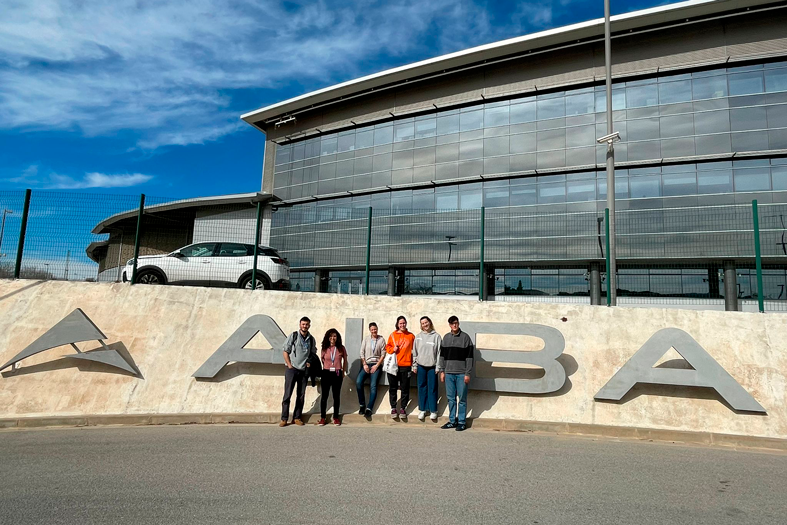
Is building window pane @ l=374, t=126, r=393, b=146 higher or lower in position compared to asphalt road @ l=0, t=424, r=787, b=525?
higher

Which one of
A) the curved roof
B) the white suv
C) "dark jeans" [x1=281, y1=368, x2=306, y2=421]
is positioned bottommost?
"dark jeans" [x1=281, y1=368, x2=306, y2=421]

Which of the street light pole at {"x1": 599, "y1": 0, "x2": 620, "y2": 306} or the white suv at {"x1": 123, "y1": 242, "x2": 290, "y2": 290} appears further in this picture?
the white suv at {"x1": 123, "y1": 242, "x2": 290, "y2": 290}

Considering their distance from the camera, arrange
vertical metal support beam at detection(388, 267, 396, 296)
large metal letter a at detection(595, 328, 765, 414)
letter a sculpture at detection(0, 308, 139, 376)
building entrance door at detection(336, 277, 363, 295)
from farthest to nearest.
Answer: vertical metal support beam at detection(388, 267, 396, 296), building entrance door at detection(336, 277, 363, 295), letter a sculpture at detection(0, 308, 139, 376), large metal letter a at detection(595, 328, 765, 414)

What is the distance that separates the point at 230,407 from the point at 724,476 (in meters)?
7.51

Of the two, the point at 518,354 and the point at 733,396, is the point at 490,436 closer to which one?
the point at 518,354

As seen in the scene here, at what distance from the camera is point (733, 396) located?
25.9 ft

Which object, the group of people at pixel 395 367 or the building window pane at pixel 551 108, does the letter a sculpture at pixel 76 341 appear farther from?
the building window pane at pixel 551 108

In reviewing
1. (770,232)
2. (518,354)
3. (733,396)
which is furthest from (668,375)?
(770,232)

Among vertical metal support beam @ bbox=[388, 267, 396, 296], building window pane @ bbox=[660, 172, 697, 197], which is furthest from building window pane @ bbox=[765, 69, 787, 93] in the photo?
vertical metal support beam @ bbox=[388, 267, 396, 296]

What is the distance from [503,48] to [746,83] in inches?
412

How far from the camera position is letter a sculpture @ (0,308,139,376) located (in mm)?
9227

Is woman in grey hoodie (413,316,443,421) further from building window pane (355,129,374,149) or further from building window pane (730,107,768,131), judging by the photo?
building window pane (355,129,374,149)

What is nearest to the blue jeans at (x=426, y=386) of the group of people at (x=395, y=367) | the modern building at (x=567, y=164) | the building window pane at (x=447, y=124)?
the group of people at (x=395, y=367)

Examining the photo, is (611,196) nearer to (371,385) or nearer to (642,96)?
(371,385)
